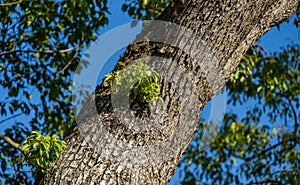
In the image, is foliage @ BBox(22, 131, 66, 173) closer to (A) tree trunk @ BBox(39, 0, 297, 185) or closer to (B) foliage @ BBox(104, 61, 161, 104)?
(A) tree trunk @ BBox(39, 0, 297, 185)

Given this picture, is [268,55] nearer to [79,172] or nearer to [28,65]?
[28,65]

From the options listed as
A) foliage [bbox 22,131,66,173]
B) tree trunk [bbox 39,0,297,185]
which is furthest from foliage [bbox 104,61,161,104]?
foliage [bbox 22,131,66,173]

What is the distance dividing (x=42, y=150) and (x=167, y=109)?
1.46 feet

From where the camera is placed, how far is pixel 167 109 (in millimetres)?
2096

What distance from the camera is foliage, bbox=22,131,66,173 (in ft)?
6.74

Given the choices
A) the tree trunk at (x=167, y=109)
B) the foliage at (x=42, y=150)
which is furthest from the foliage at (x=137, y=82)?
the foliage at (x=42, y=150)

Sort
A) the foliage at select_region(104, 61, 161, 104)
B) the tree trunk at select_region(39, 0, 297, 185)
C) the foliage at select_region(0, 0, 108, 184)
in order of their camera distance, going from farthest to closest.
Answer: the foliage at select_region(0, 0, 108, 184)
the foliage at select_region(104, 61, 161, 104)
the tree trunk at select_region(39, 0, 297, 185)

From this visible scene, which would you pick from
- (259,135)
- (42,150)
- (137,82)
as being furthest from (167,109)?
(259,135)

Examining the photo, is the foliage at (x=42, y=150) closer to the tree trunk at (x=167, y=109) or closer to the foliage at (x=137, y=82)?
the tree trunk at (x=167, y=109)

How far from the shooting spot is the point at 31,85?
18.1ft

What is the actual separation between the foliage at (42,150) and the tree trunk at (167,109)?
39 mm

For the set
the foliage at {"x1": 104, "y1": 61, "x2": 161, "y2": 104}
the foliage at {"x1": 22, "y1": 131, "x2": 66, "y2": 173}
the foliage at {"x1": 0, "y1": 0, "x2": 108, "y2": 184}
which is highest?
the foliage at {"x1": 0, "y1": 0, "x2": 108, "y2": 184}

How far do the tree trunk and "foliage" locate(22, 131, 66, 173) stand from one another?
39mm

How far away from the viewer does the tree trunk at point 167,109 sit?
1963 millimetres
